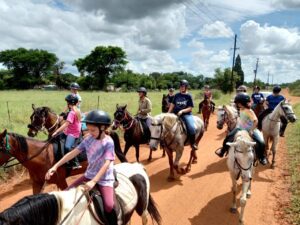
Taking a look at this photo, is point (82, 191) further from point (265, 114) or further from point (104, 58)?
point (104, 58)

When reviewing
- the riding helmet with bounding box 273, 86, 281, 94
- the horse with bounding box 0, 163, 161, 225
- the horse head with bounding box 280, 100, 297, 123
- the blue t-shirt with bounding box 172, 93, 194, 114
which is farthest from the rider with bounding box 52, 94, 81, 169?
the riding helmet with bounding box 273, 86, 281, 94

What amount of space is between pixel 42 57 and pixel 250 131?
89.4 meters

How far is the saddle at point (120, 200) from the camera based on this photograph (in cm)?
346

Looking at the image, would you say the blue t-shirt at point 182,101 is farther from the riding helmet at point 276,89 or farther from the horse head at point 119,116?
the riding helmet at point 276,89

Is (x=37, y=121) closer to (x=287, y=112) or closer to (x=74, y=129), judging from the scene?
(x=74, y=129)

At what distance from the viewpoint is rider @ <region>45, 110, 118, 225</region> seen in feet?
11.3

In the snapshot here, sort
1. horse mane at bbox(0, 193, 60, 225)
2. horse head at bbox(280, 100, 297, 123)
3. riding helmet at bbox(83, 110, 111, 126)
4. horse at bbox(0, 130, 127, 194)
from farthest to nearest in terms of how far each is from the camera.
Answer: horse head at bbox(280, 100, 297, 123) → horse at bbox(0, 130, 127, 194) → riding helmet at bbox(83, 110, 111, 126) → horse mane at bbox(0, 193, 60, 225)

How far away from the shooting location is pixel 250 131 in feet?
21.6

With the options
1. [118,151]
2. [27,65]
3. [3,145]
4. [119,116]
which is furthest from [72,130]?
[27,65]

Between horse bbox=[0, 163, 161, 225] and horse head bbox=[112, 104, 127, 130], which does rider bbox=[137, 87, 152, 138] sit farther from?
horse bbox=[0, 163, 161, 225]

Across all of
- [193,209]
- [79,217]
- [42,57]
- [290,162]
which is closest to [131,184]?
[79,217]

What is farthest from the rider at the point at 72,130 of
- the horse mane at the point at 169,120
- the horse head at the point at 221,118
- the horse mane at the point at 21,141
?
the horse head at the point at 221,118

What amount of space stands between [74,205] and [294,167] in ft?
27.5

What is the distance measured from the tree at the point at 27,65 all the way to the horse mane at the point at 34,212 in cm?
8264
